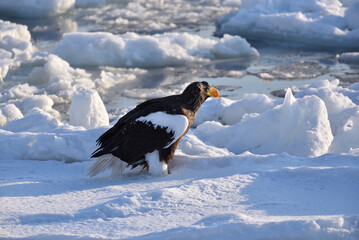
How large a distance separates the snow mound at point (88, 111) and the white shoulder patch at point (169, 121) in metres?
2.23

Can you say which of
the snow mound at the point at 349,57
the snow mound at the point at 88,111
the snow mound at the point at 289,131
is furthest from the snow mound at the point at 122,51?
the snow mound at the point at 289,131

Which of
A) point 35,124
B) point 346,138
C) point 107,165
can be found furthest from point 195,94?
point 35,124

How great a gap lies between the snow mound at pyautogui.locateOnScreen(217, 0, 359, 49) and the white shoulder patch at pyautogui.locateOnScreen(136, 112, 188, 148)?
739 cm

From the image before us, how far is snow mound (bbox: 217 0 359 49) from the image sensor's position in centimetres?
1035

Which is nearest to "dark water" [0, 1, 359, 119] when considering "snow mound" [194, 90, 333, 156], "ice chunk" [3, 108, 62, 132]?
"ice chunk" [3, 108, 62, 132]

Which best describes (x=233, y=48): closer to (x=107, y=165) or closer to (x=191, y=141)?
→ (x=191, y=141)

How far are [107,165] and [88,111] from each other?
7.33 ft

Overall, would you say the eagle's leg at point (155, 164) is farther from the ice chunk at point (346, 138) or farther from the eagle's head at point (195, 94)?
the ice chunk at point (346, 138)

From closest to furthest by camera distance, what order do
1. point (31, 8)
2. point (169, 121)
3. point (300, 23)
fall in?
1. point (169, 121)
2. point (300, 23)
3. point (31, 8)

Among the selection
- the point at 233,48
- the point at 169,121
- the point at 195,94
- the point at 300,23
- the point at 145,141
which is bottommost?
the point at 233,48

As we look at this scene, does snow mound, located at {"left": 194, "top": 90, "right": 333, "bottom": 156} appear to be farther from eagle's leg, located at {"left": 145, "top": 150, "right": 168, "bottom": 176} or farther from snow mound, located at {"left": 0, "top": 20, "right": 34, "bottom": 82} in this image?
snow mound, located at {"left": 0, "top": 20, "right": 34, "bottom": 82}

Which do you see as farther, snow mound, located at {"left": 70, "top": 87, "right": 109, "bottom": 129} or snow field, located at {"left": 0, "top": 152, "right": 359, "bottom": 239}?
snow mound, located at {"left": 70, "top": 87, "right": 109, "bottom": 129}

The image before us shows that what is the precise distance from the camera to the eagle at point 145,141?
3494mm

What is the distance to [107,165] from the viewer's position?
140 inches
